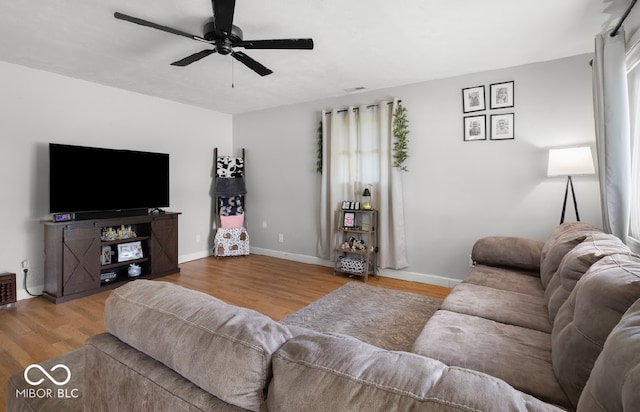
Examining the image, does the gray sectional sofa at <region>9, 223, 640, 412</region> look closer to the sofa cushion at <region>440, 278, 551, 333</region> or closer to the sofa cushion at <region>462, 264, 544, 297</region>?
the sofa cushion at <region>440, 278, 551, 333</region>

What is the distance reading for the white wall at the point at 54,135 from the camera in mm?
3287

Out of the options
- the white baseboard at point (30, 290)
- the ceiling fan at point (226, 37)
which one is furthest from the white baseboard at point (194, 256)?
the ceiling fan at point (226, 37)

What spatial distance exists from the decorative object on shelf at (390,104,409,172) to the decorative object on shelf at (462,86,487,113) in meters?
0.69

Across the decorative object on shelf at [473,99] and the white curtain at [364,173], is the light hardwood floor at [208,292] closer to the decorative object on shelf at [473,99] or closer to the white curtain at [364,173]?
the white curtain at [364,173]

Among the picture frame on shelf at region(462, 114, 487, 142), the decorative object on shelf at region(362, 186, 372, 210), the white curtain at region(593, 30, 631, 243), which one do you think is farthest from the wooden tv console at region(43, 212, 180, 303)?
the white curtain at region(593, 30, 631, 243)

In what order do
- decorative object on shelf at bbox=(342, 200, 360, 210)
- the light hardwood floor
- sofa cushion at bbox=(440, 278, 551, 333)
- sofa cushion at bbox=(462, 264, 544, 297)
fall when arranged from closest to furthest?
sofa cushion at bbox=(440, 278, 551, 333)
sofa cushion at bbox=(462, 264, 544, 297)
the light hardwood floor
decorative object on shelf at bbox=(342, 200, 360, 210)

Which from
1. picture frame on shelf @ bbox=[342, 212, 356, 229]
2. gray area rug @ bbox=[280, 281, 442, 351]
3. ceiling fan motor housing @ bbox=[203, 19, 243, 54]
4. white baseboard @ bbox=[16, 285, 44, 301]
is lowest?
gray area rug @ bbox=[280, 281, 442, 351]

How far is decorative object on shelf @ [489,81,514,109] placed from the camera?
3389mm

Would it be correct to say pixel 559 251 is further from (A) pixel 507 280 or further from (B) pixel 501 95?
(B) pixel 501 95

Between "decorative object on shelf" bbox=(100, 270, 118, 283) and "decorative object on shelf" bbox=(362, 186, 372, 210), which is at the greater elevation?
"decorative object on shelf" bbox=(362, 186, 372, 210)

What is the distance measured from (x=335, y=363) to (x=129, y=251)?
4136 mm

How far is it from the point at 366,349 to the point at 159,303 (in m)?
0.58

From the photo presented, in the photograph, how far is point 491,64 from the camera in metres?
3.34

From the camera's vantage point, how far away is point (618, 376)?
0.60 m
